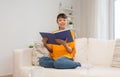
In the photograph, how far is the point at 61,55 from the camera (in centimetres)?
261

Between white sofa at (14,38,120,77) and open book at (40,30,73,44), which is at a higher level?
open book at (40,30,73,44)

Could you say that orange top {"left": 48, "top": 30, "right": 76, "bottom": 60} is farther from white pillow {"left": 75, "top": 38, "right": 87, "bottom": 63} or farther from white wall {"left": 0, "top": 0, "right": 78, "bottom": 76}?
white wall {"left": 0, "top": 0, "right": 78, "bottom": 76}

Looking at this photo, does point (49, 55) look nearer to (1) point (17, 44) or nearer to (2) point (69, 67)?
(2) point (69, 67)

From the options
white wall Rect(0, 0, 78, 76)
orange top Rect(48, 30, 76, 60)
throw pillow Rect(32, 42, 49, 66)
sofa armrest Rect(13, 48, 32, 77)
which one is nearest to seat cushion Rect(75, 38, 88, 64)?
orange top Rect(48, 30, 76, 60)

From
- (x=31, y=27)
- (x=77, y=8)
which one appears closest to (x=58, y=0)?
(x=77, y=8)

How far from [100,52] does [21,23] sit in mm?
1566

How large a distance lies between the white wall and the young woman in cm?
104

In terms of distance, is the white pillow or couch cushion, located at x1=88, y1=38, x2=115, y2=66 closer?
couch cushion, located at x1=88, y1=38, x2=115, y2=66

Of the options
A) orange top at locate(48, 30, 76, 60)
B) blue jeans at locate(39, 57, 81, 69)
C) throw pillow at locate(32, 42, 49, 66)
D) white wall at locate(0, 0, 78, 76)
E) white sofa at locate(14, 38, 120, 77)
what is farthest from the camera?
white wall at locate(0, 0, 78, 76)

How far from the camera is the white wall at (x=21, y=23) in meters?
3.46

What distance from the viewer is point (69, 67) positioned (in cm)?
245

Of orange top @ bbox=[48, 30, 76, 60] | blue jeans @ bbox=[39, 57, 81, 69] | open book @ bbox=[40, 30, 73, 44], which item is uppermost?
Result: open book @ bbox=[40, 30, 73, 44]

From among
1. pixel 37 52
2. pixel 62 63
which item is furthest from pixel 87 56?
pixel 37 52

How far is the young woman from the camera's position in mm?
2446
